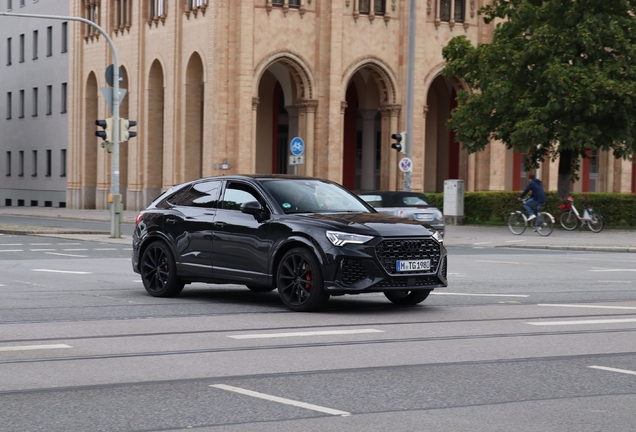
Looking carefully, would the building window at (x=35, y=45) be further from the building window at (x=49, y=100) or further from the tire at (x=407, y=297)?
the tire at (x=407, y=297)

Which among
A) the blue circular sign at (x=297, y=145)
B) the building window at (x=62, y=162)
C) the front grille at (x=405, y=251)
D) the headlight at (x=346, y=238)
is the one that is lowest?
the front grille at (x=405, y=251)

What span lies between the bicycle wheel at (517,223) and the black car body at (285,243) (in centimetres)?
2109

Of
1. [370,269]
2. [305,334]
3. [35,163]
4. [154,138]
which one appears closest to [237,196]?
[370,269]

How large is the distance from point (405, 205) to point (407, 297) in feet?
57.2

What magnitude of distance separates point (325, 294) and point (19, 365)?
14.4 ft

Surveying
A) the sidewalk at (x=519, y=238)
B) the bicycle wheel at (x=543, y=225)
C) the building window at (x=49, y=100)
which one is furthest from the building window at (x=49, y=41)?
the bicycle wheel at (x=543, y=225)

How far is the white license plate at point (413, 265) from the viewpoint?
12.7 metres

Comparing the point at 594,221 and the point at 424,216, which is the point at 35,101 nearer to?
the point at 594,221

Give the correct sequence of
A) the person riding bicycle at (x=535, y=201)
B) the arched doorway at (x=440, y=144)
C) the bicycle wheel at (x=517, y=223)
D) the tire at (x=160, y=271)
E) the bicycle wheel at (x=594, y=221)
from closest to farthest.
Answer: the tire at (x=160, y=271) → the person riding bicycle at (x=535, y=201) → the bicycle wheel at (x=517, y=223) → the bicycle wheel at (x=594, y=221) → the arched doorway at (x=440, y=144)

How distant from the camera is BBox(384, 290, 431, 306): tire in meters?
13.8

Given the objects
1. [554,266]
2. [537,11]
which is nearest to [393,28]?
[537,11]

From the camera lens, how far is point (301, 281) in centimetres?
1286

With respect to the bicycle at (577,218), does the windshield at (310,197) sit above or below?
above

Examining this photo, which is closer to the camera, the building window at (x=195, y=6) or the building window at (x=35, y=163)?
the building window at (x=195, y=6)
